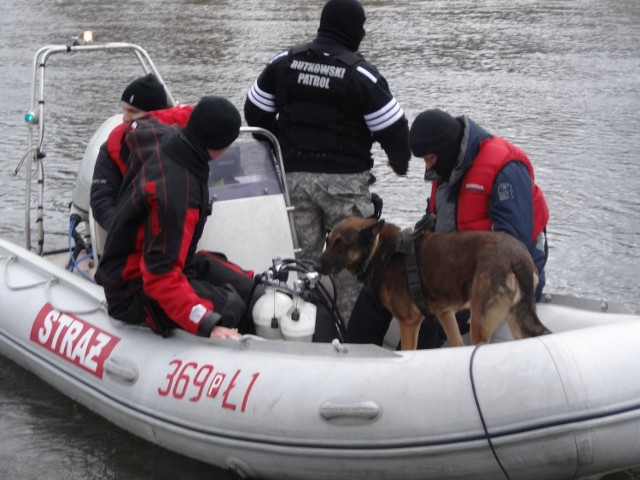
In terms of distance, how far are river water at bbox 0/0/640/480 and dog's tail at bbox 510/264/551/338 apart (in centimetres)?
97

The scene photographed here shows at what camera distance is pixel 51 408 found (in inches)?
222

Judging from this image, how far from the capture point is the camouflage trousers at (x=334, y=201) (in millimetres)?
5473

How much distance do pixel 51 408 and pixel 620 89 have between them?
9.77 metres

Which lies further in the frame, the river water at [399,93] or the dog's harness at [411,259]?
the river water at [399,93]

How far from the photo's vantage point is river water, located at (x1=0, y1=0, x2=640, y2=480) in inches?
217

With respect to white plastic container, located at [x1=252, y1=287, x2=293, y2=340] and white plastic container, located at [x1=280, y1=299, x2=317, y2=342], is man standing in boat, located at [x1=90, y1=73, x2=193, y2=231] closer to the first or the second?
white plastic container, located at [x1=252, y1=287, x2=293, y2=340]

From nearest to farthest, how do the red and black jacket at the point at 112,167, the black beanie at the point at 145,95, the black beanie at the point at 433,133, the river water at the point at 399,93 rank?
the black beanie at the point at 433,133, the red and black jacket at the point at 112,167, the black beanie at the point at 145,95, the river water at the point at 399,93

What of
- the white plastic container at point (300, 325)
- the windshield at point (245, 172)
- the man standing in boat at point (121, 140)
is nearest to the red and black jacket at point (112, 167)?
Result: the man standing in boat at point (121, 140)

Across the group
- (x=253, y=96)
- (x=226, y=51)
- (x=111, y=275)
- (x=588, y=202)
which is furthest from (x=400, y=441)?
(x=226, y=51)

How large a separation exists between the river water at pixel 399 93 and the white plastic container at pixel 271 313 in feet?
2.17

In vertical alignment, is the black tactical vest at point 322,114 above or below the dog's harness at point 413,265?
above

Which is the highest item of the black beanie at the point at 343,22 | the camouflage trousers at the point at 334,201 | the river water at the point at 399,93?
the black beanie at the point at 343,22

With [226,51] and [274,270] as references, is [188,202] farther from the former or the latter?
[226,51]

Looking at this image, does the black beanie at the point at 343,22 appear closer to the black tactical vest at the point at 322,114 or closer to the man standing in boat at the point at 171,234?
the black tactical vest at the point at 322,114
